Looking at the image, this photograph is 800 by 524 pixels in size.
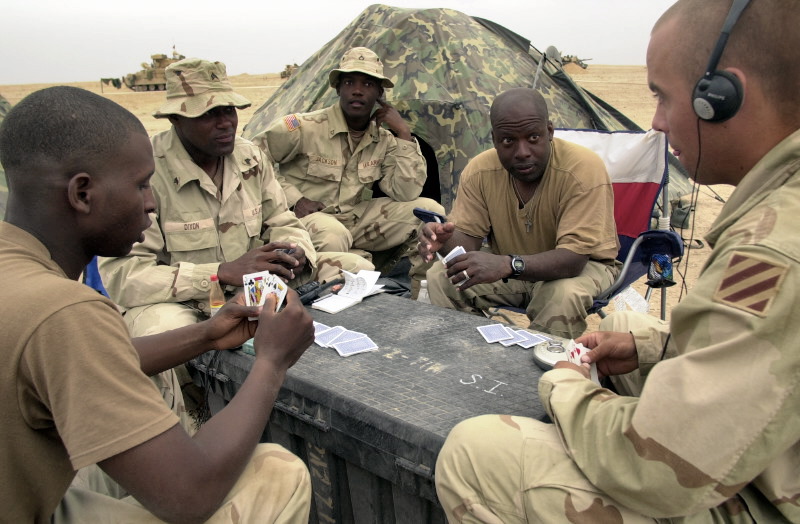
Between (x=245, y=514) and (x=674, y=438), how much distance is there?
3.57ft

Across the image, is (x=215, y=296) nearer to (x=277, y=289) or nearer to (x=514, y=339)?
(x=277, y=289)

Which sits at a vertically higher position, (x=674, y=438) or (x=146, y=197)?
(x=146, y=197)

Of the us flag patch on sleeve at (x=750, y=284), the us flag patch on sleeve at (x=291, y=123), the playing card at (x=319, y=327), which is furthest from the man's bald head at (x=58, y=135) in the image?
the us flag patch on sleeve at (x=291, y=123)

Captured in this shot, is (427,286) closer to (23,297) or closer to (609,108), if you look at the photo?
(23,297)

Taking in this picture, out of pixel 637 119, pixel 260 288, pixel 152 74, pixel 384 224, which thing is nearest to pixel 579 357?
pixel 260 288

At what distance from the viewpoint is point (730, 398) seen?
3.93ft

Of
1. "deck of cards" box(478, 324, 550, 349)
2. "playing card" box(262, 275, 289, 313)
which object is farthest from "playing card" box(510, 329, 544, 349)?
"playing card" box(262, 275, 289, 313)

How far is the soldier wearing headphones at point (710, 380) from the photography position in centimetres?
120

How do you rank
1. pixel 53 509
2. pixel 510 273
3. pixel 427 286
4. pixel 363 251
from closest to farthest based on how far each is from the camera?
pixel 53 509
pixel 510 273
pixel 427 286
pixel 363 251

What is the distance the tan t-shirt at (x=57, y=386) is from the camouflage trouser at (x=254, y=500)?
0.21 metres

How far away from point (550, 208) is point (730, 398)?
2.47 meters

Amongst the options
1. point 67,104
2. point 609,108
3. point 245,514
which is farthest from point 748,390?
point 609,108

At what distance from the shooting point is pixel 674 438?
49.8 inches

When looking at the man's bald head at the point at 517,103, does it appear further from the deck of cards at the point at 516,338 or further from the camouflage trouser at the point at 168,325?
the camouflage trouser at the point at 168,325
